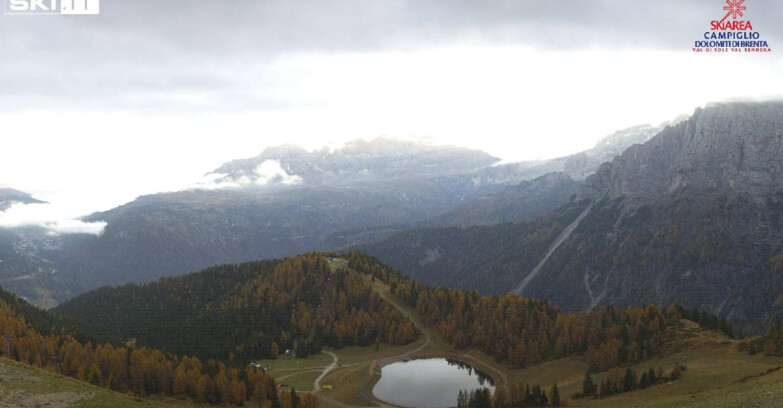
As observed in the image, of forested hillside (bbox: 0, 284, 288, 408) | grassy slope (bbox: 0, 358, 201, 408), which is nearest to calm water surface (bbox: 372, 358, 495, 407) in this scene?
forested hillside (bbox: 0, 284, 288, 408)

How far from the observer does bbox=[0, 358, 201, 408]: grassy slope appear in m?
99.1

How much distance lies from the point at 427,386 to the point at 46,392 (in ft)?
348

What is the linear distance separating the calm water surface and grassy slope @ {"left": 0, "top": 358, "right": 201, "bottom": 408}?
80.0 m

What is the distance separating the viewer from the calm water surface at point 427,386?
170m

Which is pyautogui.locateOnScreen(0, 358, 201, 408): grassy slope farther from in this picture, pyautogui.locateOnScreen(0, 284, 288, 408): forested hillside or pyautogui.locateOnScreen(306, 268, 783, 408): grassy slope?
pyautogui.locateOnScreen(306, 268, 783, 408): grassy slope

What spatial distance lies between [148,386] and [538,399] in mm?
89231

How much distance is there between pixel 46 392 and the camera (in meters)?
104

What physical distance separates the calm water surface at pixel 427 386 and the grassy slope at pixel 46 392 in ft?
263

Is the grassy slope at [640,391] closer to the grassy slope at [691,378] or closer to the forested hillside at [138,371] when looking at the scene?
the grassy slope at [691,378]

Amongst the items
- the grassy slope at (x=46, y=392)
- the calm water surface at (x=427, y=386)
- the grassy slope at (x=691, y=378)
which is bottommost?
the calm water surface at (x=427, y=386)

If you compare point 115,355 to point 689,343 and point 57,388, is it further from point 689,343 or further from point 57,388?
point 689,343

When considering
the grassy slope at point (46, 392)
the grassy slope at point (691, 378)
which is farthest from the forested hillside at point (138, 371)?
the grassy slope at point (46, 392)

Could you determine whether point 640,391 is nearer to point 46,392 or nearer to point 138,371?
point 46,392

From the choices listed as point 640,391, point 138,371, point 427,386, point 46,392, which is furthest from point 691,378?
point 138,371
